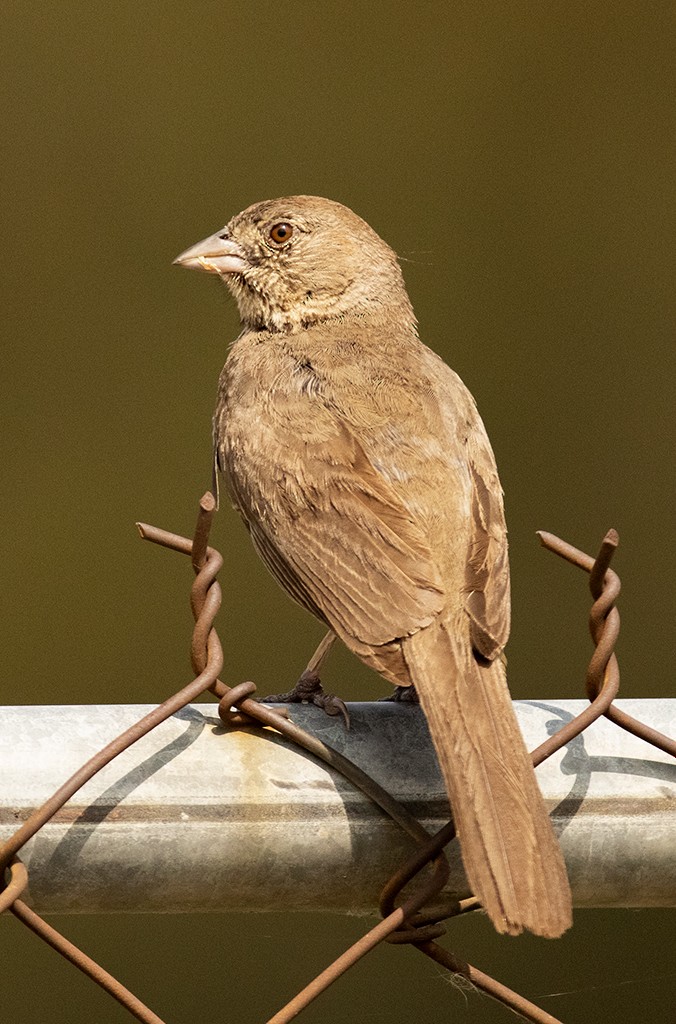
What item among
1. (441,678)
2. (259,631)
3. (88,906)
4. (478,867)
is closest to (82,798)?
(88,906)

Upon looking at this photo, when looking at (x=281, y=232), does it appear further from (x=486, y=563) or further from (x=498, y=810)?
(x=498, y=810)

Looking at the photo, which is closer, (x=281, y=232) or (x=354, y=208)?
(x=281, y=232)

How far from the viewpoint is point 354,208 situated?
5.46 meters

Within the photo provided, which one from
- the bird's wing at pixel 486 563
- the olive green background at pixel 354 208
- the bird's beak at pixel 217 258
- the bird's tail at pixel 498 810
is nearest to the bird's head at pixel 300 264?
the bird's beak at pixel 217 258

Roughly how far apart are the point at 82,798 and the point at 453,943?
Result: 3.09 meters

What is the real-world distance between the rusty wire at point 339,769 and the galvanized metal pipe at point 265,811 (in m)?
0.02

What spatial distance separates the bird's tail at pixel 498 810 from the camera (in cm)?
181

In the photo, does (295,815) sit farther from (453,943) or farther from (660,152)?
(660,152)

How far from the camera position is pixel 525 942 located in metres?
4.71

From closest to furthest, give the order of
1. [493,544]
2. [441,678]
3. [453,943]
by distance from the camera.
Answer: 1. [441,678]
2. [493,544]
3. [453,943]

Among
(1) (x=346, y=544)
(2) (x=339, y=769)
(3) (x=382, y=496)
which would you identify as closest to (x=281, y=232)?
(3) (x=382, y=496)

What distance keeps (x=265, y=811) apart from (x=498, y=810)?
0.25 m

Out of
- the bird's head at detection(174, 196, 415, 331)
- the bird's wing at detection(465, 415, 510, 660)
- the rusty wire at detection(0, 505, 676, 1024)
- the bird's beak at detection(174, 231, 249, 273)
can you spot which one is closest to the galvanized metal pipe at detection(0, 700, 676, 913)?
the rusty wire at detection(0, 505, 676, 1024)

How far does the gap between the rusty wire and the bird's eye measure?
6.75 ft
